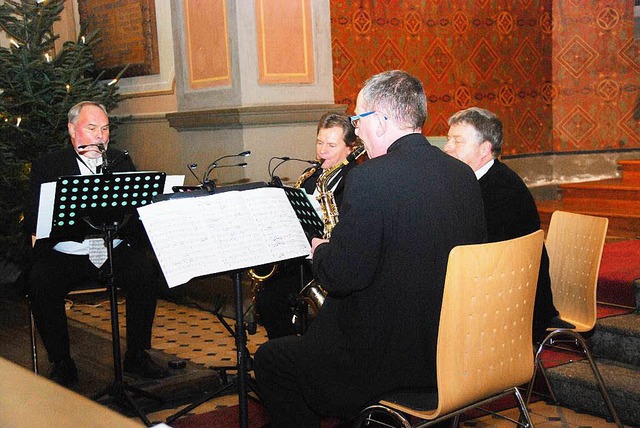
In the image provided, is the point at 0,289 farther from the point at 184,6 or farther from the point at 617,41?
the point at 617,41

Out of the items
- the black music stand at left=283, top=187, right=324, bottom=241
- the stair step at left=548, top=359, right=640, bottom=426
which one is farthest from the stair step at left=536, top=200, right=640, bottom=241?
the black music stand at left=283, top=187, right=324, bottom=241

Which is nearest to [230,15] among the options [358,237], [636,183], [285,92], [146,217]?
[285,92]

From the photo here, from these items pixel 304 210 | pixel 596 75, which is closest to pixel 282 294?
pixel 304 210

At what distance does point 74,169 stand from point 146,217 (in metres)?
1.83

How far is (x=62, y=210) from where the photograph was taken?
3.52 metres

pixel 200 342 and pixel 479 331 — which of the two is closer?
pixel 479 331

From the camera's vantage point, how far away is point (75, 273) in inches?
172

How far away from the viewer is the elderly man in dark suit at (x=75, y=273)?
14.1ft

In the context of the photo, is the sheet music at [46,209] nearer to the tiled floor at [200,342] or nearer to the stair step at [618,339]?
the tiled floor at [200,342]

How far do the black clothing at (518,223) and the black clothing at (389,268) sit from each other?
65cm

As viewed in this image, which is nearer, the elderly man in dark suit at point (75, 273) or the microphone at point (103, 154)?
the microphone at point (103, 154)

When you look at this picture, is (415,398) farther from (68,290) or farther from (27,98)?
(27,98)

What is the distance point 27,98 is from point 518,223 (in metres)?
4.58

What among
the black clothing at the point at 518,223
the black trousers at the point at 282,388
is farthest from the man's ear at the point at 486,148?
the black trousers at the point at 282,388
